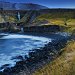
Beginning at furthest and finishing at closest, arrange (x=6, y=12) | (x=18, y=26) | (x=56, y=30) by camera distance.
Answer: (x=6, y=12), (x=18, y=26), (x=56, y=30)

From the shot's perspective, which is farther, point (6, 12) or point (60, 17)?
point (6, 12)

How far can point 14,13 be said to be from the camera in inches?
5433

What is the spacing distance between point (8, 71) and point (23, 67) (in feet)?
9.18

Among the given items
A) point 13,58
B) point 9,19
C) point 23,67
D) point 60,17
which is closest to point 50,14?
point 60,17

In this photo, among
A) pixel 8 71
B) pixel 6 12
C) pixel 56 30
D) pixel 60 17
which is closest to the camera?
pixel 8 71

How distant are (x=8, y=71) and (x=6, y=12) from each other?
319ft

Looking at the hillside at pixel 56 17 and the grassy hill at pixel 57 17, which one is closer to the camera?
the hillside at pixel 56 17

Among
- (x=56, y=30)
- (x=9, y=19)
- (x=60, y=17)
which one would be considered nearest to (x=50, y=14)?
(x=60, y=17)

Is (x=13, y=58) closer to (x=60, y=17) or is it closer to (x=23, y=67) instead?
(x=23, y=67)

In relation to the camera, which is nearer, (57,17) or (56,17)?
(57,17)

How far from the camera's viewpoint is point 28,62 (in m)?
46.9

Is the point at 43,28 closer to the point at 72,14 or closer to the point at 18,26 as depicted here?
the point at 18,26

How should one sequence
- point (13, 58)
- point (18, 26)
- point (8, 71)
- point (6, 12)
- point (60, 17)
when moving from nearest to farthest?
point (8, 71)
point (13, 58)
point (18, 26)
point (60, 17)
point (6, 12)

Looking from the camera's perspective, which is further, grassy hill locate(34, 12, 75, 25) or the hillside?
grassy hill locate(34, 12, 75, 25)
